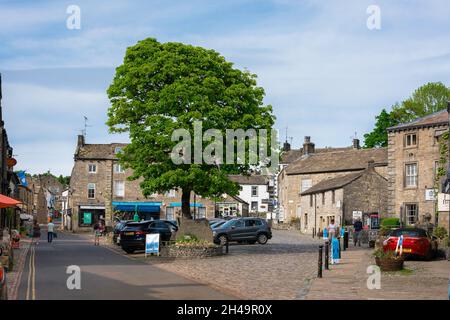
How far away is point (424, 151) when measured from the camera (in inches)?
1940

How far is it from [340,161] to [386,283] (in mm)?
53721

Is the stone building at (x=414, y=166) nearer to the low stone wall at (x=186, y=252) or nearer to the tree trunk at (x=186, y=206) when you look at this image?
the tree trunk at (x=186, y=206)

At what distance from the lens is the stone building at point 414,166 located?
48531 millimetres

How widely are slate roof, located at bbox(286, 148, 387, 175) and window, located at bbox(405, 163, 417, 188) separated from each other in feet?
48.0

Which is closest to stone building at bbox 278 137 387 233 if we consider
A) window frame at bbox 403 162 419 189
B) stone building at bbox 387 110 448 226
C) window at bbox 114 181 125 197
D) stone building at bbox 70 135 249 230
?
stone building at bbox 387 110 448 226

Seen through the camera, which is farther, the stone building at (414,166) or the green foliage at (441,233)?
the stone building at (414,166)

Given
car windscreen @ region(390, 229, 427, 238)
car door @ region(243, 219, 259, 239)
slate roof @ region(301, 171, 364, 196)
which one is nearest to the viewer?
car windscreen @ region(390, 229, 427, 238)

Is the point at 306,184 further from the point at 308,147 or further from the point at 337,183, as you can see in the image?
the point at 337,183

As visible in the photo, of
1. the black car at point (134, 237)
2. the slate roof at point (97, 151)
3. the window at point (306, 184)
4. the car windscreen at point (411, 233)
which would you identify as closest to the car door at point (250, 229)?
the black car at point (134, 237)

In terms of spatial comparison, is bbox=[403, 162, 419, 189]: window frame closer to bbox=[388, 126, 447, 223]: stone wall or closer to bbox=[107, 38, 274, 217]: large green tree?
bbox=[388, 126, 447, 223]: stone wall

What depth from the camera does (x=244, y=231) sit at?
141 ft

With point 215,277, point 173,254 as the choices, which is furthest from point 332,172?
point 215,277

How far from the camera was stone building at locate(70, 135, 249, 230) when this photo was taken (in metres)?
75.5

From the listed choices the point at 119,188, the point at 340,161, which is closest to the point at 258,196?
the point at 119,188
